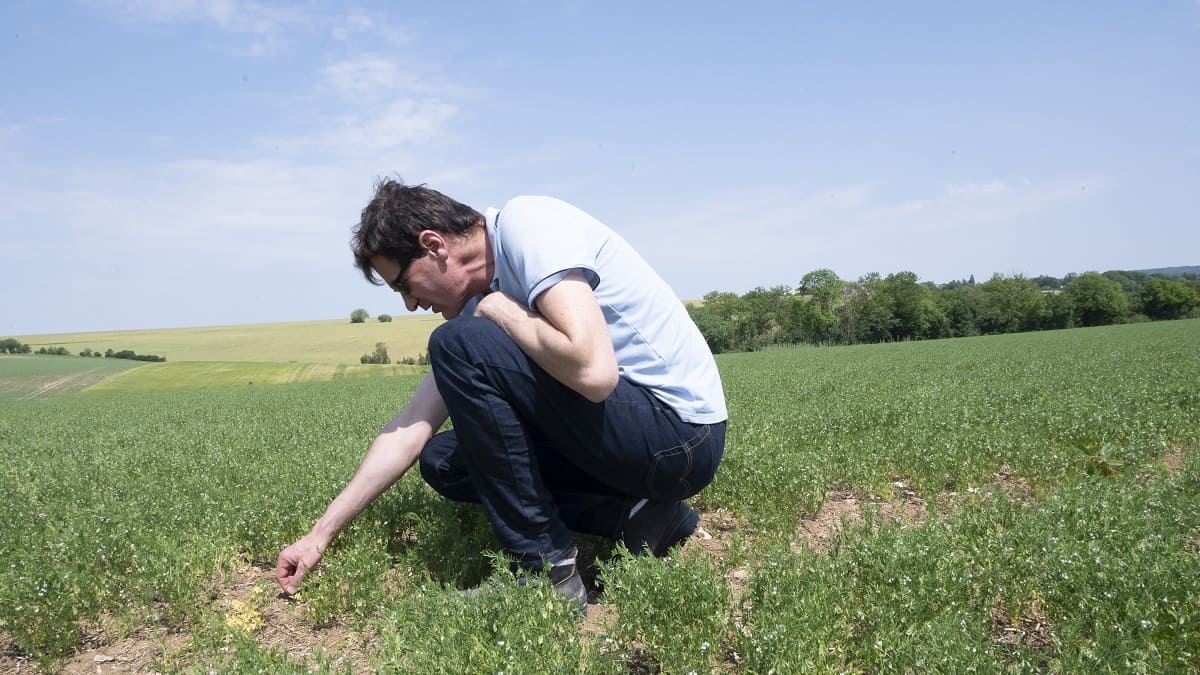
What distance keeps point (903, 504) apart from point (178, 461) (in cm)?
564

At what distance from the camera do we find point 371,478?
290 centimetres

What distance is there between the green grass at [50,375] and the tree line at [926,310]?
48.8 m

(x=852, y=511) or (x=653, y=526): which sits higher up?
(x=653, y=526)

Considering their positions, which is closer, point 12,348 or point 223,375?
point 223,375

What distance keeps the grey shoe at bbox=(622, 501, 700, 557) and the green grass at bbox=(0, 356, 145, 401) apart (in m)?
51.2

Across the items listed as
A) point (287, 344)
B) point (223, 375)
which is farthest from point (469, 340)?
point (287, 344)

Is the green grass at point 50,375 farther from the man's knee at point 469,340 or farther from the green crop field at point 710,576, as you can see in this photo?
the man's knee at point 469,340

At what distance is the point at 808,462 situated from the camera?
14.8ft

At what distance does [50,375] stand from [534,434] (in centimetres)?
5917

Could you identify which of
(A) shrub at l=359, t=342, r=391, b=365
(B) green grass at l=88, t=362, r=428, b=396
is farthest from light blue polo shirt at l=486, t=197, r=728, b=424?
(A) shrub at l=359, t=342, r=391, b=365

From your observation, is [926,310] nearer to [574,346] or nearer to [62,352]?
[574,346]

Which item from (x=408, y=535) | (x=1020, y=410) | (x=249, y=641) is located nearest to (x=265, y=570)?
(x=408, y=535)

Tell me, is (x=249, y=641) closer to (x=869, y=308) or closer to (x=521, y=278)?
(x=521, y=278)

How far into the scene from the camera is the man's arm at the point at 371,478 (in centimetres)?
286
